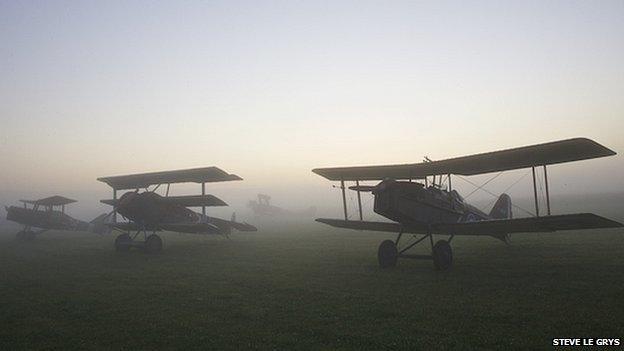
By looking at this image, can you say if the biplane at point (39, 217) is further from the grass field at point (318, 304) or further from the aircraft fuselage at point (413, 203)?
the aircraft fuselage at point (413, 203)

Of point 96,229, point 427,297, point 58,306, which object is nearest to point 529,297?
point 427,297

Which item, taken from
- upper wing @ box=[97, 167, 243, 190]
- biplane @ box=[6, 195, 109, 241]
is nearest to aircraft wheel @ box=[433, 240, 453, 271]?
upper wing @ box=[97, 167, 243, 190]

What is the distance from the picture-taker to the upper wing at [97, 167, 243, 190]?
1463 cm

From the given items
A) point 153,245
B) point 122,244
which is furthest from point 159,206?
point 122,244

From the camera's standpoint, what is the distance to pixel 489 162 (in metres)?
9.73

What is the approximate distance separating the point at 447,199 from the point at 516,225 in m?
2.23

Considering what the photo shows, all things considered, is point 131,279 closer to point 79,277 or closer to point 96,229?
point 79,277

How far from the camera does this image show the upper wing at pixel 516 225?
758 centimetres

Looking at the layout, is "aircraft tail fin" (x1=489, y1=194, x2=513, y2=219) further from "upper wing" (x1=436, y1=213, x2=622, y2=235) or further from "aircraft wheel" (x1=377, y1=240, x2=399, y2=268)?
"aircraft wheel" (x1=377, y1=240, x2=399, y2=268)

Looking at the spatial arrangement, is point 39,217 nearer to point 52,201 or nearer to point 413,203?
point 52,201

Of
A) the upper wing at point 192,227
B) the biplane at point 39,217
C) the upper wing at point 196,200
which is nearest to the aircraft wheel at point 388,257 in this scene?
the upper wing at point 196,200

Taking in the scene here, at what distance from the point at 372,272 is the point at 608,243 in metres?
10.3

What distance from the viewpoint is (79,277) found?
32.3 feet

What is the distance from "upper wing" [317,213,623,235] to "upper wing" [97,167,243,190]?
19.5 feet
